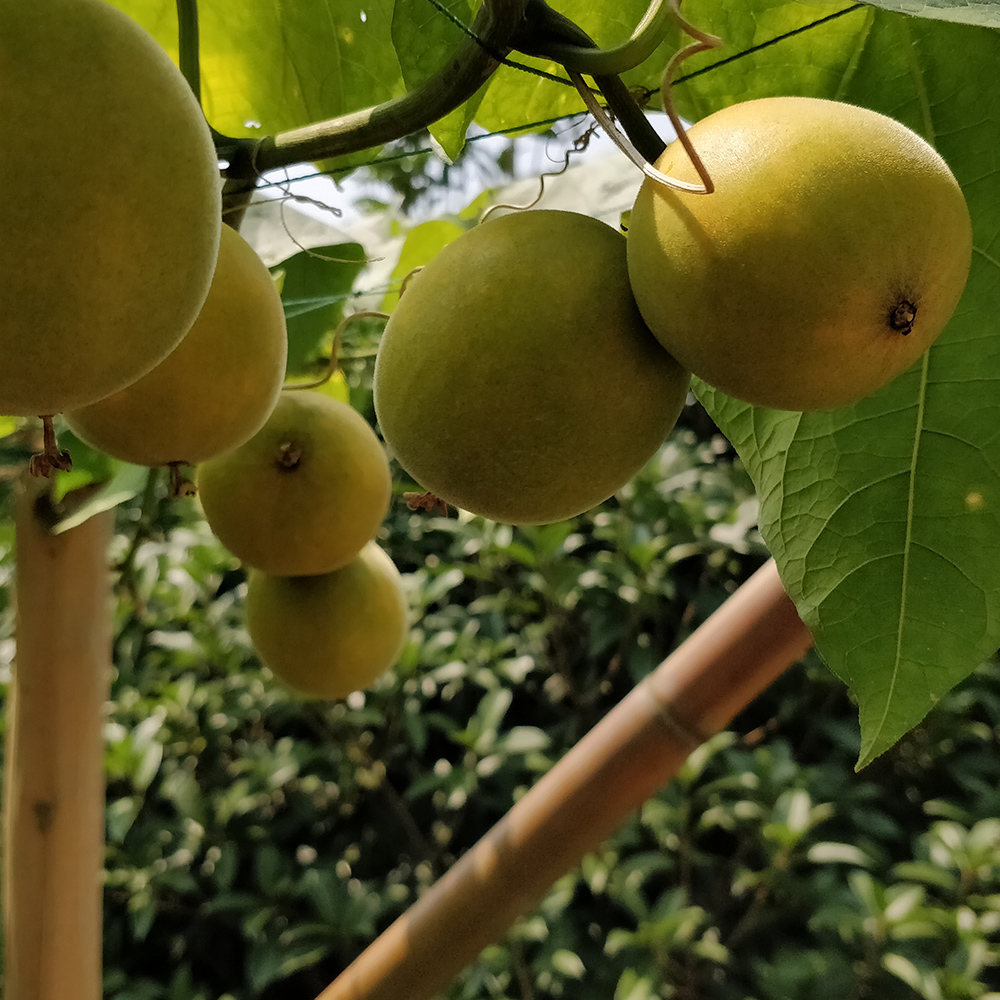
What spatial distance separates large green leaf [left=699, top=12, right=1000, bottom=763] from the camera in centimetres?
35

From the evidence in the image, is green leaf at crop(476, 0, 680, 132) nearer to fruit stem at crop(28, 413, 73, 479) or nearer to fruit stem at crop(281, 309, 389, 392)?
fruit stem at crop(281, 309, 389, 392)

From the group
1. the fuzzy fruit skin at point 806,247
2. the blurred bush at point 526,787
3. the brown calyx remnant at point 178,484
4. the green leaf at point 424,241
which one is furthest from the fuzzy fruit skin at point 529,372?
the blurred bush at point 526,787

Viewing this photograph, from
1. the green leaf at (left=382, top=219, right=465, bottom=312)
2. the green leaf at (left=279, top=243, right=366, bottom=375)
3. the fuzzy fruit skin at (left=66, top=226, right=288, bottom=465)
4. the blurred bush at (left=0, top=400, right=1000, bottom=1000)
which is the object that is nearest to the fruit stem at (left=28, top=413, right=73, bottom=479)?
the fuzzy fruit skin at (left=66, top=226, right=288, bottom=465)

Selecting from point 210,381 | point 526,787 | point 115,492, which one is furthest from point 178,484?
point 526,787

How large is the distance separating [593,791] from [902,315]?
437 mm

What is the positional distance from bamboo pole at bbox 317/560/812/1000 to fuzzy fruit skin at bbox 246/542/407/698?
0.18 meters

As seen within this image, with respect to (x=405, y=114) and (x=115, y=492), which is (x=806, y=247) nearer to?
(x=405, y=114)

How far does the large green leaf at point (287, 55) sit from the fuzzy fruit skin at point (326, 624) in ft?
1.14

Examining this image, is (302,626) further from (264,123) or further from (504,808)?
(504,808)

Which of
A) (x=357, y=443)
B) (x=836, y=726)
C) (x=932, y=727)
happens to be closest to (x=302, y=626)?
(x=357, y=443)

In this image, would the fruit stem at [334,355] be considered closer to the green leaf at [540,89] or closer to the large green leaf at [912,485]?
the green leaf at [540,89]

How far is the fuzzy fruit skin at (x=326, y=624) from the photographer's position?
0.72m

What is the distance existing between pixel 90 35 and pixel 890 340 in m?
0.24

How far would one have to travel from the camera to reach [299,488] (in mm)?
572
